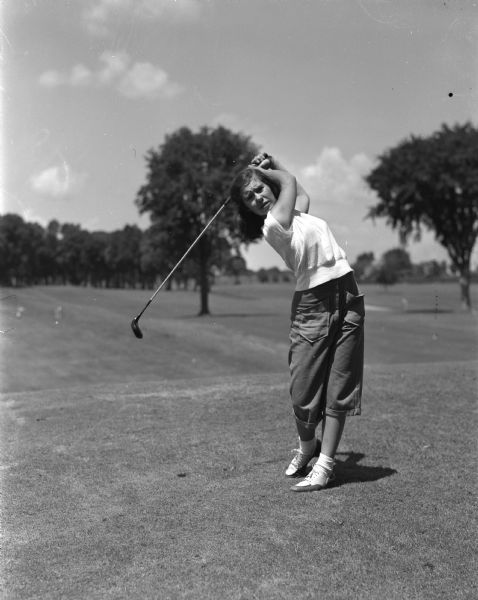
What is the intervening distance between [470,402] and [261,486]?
3.85m

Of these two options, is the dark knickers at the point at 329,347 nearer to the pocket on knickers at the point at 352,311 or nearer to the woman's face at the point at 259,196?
the pocket on knickers at the point at 352,311

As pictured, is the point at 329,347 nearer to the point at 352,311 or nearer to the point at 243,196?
the point at 352,311

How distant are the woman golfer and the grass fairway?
48cm

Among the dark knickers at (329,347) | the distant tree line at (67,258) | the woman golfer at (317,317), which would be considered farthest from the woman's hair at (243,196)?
the distant tree line at (67,258)

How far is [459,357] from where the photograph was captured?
22625mm

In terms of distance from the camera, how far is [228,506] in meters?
4.28

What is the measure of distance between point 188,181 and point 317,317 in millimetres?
36817

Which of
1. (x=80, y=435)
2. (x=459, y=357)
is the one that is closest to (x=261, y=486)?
(x=80, y=435)

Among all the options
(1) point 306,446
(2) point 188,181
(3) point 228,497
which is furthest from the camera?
(2) point 188,181

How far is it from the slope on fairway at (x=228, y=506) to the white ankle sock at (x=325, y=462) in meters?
0.15

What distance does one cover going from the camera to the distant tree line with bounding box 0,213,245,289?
3219 inches

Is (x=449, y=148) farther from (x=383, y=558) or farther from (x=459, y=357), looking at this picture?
(x=383, y=558)

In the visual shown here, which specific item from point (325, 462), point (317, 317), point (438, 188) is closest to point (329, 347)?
point (317, 317)

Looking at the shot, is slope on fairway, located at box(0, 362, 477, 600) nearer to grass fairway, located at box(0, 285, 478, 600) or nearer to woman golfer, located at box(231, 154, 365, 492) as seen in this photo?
grass fairway, located at box(0, 285, 478, 600)
